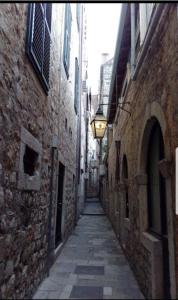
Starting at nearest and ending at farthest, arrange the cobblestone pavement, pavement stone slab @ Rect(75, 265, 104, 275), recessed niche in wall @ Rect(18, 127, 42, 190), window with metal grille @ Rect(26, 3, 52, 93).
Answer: recessed niche in wall @ Rect(18, 127, 42, 190), window with metal grille @ Rect(26, 3, 52, 93), the cobblestone pavement, pavement stone slab @ Rect(75, 265, 104, 275)

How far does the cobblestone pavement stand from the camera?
3582 millimetres

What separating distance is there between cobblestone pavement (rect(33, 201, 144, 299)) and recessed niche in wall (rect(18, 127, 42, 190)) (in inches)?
56.2

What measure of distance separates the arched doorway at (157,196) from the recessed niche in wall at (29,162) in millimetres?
1534

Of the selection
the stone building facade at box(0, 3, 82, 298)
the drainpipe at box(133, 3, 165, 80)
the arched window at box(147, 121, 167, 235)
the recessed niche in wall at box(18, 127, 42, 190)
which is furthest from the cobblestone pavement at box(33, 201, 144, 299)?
the drainpipe at box(133, 3, 165, 80)

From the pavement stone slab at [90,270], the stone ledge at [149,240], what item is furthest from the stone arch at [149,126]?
the pavement stone slab at [90,270]

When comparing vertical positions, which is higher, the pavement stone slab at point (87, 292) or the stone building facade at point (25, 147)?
the stone building facade at point (25, 147)

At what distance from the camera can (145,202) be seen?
393 cm

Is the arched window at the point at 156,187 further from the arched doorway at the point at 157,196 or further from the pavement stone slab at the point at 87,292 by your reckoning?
the pavement stone slab at the point at 87,292

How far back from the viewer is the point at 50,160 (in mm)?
4754

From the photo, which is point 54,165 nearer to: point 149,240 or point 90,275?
point 90,275

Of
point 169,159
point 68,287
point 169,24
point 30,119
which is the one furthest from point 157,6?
point 68,287

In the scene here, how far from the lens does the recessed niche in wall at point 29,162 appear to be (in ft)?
9.69

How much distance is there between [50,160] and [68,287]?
200cm

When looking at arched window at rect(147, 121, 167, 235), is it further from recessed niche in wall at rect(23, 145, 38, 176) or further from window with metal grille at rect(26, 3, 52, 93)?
window with metal grille at rect(26, 3, 52, 93)
